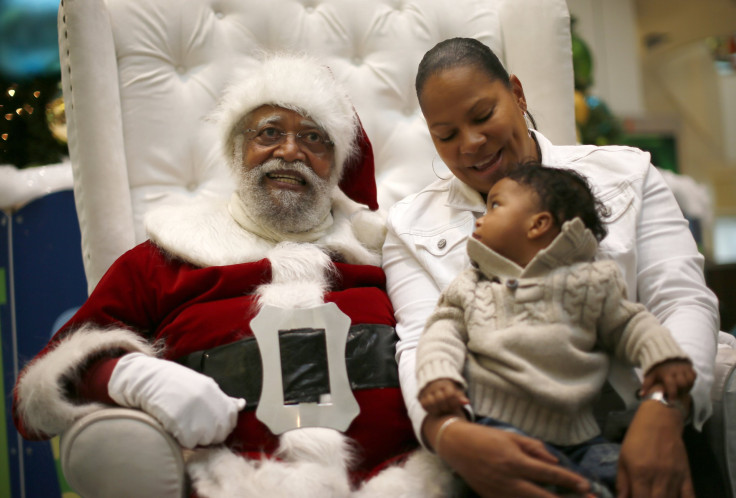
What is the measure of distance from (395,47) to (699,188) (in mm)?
2393

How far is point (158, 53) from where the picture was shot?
2188 mm

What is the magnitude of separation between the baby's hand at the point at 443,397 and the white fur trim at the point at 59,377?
70 centimetres

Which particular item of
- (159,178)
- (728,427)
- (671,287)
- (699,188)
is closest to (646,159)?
(671,287)

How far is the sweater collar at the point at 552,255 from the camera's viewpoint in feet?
4.19

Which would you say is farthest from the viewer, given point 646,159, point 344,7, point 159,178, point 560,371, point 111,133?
point 344,7

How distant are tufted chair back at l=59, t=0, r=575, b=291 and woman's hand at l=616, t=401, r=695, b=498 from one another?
47.5 inches

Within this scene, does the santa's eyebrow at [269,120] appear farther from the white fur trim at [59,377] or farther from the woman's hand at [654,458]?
the woman's hand at [654,458]

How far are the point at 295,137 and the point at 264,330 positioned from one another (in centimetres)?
59

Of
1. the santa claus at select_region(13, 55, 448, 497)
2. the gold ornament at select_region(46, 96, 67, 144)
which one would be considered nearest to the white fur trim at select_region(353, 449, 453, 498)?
the santa claus at select_region(13, 55, 448, 497)

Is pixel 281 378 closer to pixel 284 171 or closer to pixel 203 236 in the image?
pixel 203 236

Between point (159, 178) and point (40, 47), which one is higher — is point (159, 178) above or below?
below

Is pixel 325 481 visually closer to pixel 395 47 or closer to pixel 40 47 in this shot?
pixel 395 47

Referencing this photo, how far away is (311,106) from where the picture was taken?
1.94 metres

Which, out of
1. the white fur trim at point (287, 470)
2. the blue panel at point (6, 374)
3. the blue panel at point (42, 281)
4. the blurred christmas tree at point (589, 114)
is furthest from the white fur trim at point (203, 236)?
the blurred christmas tree at point (589, 114)
